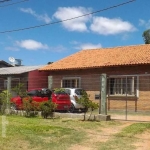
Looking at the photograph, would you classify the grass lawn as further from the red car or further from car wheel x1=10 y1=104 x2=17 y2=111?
car wheel x1=10 y1=104 x2=17 y2=111

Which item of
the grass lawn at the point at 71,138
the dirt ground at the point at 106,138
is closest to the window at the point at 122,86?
the grass lawn at the point at 71,138

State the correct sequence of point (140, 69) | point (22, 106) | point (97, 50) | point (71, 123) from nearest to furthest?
point (71, 123) → point (22, 106) → point (140, 69) → point (97, 50)

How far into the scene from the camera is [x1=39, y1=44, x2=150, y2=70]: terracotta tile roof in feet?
62.5

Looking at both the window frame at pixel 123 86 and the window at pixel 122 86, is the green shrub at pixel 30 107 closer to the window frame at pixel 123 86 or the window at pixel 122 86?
the window frame at pixel 123 86

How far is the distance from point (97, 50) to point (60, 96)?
342 inches

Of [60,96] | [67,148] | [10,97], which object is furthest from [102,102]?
[67,148]

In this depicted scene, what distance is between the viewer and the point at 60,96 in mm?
15812

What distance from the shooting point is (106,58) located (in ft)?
68.3

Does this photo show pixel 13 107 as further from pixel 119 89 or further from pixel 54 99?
pixel 119 89

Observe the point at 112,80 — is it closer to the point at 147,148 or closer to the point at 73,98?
the point at 73,98

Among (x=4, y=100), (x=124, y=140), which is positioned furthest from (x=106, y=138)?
(x=4, y=100)

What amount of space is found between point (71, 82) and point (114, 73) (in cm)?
344

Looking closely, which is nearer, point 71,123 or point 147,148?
point 147,148

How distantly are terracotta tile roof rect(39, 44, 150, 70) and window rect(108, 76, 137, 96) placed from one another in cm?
96
